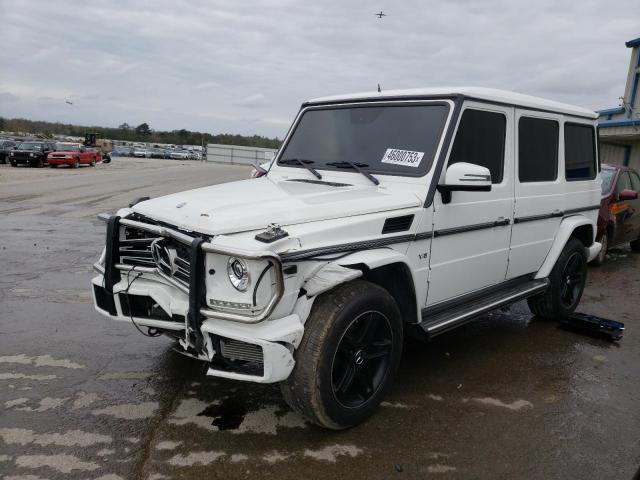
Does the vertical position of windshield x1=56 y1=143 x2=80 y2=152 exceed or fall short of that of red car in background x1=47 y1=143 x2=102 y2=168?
it exceeds it

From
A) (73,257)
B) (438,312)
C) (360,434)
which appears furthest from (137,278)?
(73,257)

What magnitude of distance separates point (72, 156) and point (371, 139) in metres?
31.4

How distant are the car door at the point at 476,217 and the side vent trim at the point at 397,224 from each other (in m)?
0.29

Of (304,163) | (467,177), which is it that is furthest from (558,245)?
(304,163)

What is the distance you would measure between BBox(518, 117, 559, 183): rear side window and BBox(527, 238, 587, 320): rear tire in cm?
92

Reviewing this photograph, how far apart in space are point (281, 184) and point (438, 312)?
1541 mm

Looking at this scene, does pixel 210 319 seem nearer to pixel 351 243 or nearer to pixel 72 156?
pixel 351 243

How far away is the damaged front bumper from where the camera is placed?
2818 mm

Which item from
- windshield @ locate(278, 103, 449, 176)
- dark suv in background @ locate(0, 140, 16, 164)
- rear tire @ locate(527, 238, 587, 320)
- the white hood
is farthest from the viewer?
dark suv in background @ locate(0, 140, 16, 164)

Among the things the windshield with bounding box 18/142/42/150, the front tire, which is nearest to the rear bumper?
the front tire

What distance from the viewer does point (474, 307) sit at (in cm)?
425

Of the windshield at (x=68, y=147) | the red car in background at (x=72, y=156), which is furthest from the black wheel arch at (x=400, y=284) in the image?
the windshield at (x=68, y=147)

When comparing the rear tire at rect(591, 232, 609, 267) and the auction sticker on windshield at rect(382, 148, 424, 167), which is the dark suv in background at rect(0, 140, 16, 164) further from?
the auction sticker on windshield at rect(382, 148, 424, 167)

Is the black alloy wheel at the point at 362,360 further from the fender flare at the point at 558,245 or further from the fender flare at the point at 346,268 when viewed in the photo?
the fender flare at the point at 558,245
